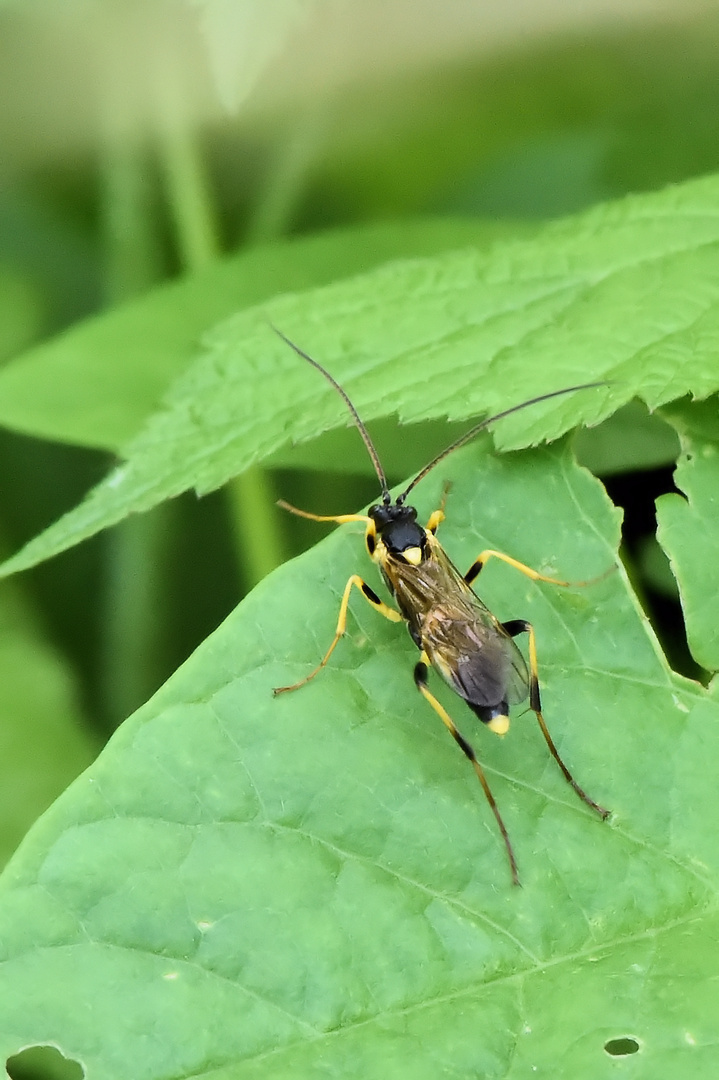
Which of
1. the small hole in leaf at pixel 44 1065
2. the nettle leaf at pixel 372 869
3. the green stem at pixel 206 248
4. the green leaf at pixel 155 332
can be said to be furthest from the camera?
the green stem at pixel 206 248

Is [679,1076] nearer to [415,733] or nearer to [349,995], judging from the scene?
[349,995]

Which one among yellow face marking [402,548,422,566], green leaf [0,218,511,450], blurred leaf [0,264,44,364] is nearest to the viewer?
yellow face marking [402,548,422,566]

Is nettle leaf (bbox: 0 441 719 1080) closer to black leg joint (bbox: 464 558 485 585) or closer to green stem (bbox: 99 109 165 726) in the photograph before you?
black leg joint (bbox: 464 558 485 585)

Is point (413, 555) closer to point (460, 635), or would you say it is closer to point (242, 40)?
point (460, 635)

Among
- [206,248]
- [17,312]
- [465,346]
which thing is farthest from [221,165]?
[465,346]

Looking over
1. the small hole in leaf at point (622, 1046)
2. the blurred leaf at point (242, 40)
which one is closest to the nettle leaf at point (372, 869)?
the small hole in leaf at point (622, 1046)

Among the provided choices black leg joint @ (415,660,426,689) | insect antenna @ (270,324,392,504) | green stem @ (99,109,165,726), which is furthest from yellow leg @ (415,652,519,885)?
green stem @ (99,109,165,726)

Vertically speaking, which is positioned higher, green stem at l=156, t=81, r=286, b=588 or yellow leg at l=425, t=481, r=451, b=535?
green stem at l=156, t=81, r=286, b=588

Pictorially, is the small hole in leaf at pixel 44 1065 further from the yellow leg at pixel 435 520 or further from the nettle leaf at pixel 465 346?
the yellow leg at pixel 435 520

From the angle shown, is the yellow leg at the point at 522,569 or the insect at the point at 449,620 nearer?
the insect at the point at 449,620
